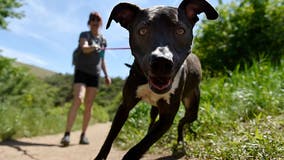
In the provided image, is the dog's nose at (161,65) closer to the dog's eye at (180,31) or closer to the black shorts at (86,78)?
the dog's eye at (180,31)

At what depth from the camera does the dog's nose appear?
272cm

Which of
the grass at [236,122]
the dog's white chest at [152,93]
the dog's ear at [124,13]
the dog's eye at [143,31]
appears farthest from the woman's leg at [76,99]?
the dog's eye at [143,31]

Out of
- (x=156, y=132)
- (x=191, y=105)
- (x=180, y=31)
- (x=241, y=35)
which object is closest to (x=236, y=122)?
(x=191, y=105)

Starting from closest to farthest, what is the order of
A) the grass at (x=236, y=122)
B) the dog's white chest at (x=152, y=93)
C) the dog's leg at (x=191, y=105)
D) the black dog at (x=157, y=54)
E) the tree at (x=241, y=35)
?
the black dog at (x=157, y=54) → the dog's white chest at (x=152, y=93) → the grass at (x=236, y=122) → the dog's leg at (x=191, y=105) → the tree at (x=241, y=35)

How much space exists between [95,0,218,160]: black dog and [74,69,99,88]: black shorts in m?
3.04

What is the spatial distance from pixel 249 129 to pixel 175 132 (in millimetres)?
1469

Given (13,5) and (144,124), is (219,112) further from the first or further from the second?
(13,5)

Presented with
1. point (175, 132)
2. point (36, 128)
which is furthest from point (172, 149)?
point (36, 128)

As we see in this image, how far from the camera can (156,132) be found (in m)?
3.34

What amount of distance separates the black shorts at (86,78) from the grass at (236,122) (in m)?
0.96

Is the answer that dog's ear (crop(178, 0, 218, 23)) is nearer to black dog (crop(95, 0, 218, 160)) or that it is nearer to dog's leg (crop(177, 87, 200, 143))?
black dog (crop(95, 0, 218, 160))

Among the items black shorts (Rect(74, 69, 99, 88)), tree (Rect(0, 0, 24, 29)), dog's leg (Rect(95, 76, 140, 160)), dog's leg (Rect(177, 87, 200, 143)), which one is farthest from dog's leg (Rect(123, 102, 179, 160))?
tree (Rect(0, 0, 24, 29))

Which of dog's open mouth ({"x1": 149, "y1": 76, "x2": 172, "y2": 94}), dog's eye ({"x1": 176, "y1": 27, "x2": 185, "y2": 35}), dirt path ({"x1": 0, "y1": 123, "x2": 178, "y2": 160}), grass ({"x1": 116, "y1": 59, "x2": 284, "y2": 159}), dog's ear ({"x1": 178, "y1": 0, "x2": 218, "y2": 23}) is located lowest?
dirt path ({"x1": 0, "y1": 123, "x2": 178, "y2": 160})

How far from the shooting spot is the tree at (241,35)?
8.49 metres
